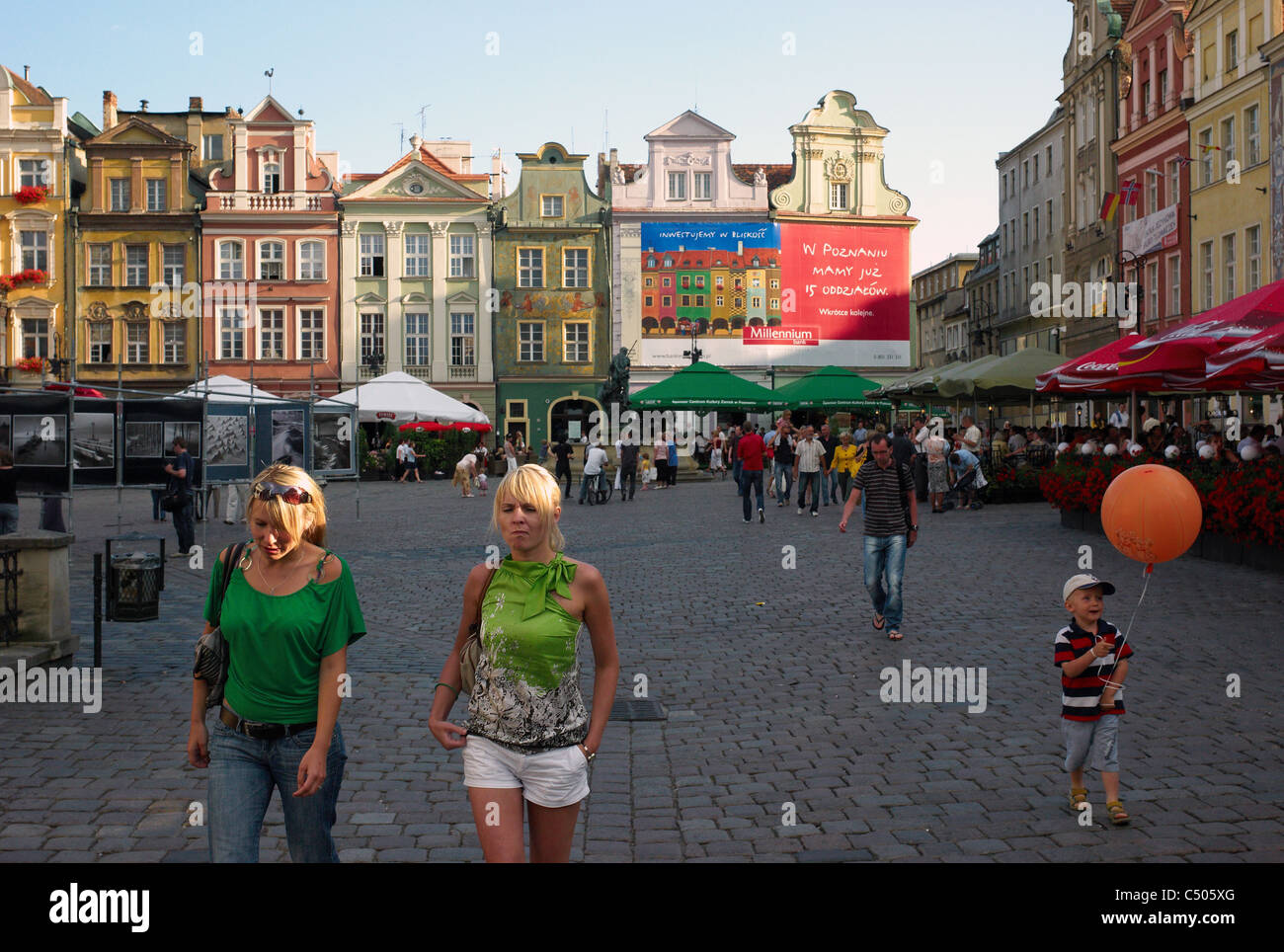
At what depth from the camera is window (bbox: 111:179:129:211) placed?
2168 inches

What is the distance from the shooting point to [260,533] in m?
3.93

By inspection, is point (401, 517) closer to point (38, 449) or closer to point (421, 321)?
point (38, 449)

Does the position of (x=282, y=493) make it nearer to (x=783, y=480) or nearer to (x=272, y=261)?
(x=783, y=480)

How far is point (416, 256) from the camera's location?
5644 cm

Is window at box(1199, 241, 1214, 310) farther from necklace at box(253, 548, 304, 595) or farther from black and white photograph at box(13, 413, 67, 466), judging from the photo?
necklace at box(253, 548, 304, 595)

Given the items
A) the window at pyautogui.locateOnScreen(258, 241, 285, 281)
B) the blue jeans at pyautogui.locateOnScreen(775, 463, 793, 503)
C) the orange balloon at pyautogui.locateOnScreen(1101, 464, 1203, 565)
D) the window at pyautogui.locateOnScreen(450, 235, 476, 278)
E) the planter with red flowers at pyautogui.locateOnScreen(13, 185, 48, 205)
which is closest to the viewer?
the orange balloon at pyautogui.locateOnScreen(1101, 464, 1203, 565)

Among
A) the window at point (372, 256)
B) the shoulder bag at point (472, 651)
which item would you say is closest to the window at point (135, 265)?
the window at point (372, 256)

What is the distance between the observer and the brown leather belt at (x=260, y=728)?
3885 millimetres

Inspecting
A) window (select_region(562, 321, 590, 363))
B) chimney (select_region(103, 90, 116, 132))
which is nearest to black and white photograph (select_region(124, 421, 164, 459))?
window (select_region(562, 321, 590, 363))

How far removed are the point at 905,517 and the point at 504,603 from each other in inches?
296

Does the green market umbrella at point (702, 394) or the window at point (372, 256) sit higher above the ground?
the window at point (372, 256)

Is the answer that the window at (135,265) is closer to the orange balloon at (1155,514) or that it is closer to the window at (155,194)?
the window at (155,194)

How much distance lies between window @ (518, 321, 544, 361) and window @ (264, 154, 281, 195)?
462 inches

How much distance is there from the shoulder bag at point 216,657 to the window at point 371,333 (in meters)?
53.1
